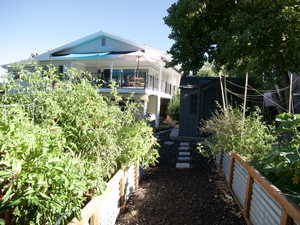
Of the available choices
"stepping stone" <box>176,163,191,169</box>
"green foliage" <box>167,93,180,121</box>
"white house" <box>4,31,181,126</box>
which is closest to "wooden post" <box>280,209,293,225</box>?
"stepping stone" <box>176,163,191,169</box>

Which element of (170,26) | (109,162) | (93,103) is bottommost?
(109,162)

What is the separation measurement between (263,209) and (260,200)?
0.44ft

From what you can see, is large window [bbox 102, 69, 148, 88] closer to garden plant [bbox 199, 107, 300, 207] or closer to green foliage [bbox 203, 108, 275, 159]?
garden plant [bbox 199, 107, 300, 207]

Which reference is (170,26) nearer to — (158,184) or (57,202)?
(158,184)

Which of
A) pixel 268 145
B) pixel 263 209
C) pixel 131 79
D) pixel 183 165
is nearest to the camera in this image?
pixel 263 209

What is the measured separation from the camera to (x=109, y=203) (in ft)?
9.25

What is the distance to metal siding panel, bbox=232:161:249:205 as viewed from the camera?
3.42m

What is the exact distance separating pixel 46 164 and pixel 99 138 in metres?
1.40

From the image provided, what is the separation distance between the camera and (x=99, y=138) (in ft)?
9.46

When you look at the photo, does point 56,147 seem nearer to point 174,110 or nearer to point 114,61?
point 114,61

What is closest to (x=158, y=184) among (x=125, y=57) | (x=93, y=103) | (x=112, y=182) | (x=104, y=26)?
(x=112, y=182)

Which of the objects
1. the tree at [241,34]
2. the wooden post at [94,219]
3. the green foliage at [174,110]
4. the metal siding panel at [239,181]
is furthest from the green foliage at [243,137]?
the green foliage at [174,110]

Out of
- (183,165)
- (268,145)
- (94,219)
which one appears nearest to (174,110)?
(183,165)

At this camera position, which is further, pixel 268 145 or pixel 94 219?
pixel 268 145
